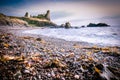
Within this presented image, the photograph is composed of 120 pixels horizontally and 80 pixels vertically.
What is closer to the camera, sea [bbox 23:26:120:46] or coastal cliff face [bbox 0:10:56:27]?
sea [bbox 23:26:120:46]

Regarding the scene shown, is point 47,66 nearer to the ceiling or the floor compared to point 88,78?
nearer to the ceiling

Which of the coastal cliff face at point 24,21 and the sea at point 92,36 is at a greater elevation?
the coastal cliff face at point 24,21

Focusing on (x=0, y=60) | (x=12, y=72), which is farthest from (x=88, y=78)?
(x=0, y=60)

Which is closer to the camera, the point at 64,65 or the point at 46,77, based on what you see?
the point at 46,77

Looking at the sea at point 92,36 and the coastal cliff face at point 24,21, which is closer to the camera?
the sea at point 92,36

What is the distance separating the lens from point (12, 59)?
748cm

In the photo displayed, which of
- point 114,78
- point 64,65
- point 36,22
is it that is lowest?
point 114,78

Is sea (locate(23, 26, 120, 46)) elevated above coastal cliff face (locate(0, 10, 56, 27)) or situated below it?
below

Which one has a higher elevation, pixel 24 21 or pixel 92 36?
pixel 24 21

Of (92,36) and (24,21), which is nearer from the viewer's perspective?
(92,36)

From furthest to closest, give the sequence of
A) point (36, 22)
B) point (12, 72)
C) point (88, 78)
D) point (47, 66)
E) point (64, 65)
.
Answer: point (36, 22)
point (64, 65)
point (47, 66)
point (88, 78)
point (12, 72)

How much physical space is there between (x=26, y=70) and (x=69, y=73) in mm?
2551

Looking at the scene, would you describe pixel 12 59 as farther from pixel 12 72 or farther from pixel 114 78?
pixel 114 78

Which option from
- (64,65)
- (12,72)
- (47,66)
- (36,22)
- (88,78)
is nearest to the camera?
(12,72)
